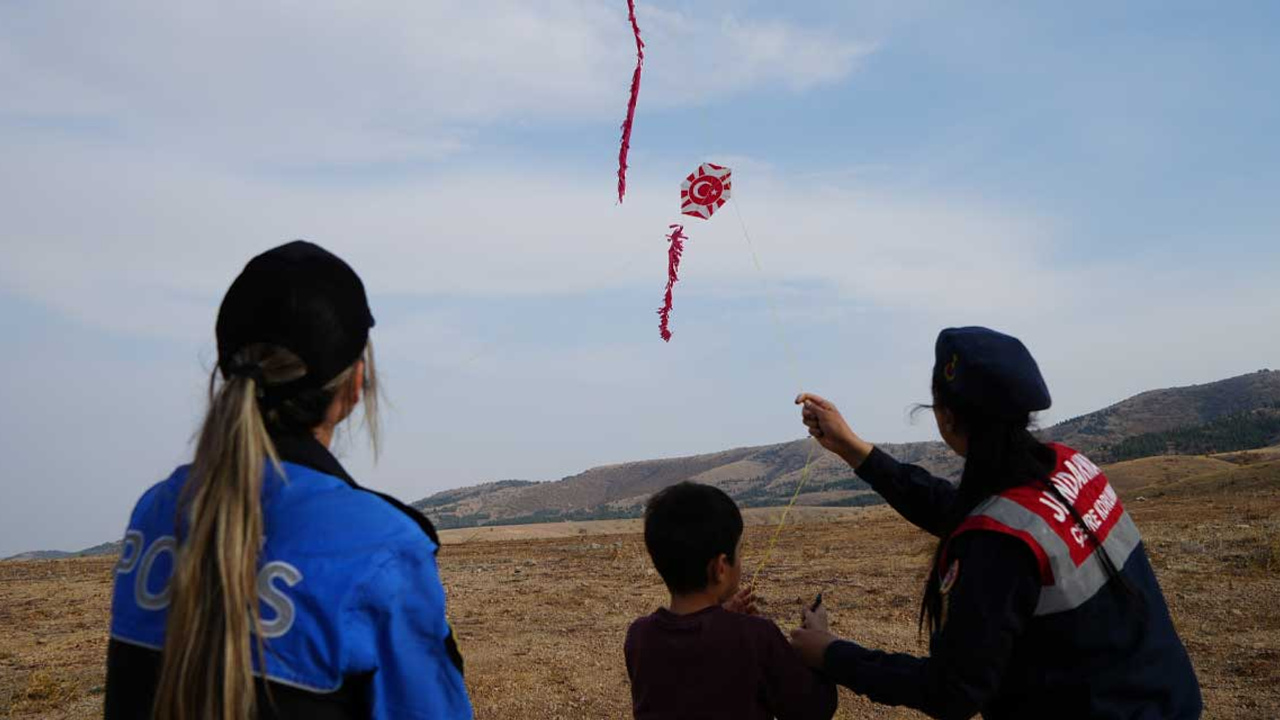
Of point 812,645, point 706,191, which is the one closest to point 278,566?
point 812,645

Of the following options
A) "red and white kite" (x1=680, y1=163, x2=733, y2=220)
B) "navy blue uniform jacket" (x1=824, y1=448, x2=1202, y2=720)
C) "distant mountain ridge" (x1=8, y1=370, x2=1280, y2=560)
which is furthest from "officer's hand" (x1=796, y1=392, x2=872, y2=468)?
"distant mountain ridge" (x1=8, y1=370, x2=1280, y2=560)

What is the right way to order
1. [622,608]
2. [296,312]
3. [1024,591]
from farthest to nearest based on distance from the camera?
[622,608]
[1024,591]
[296,312]

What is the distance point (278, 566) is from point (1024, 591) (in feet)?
4.55

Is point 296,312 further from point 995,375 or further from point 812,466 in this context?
point 812,466

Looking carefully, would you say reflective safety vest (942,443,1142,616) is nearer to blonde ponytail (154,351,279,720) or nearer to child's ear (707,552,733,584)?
child's ear (707,552,733,584)

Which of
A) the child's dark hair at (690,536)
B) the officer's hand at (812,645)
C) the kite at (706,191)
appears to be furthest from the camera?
the kite at (706,191)

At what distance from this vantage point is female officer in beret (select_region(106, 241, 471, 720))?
1.43 metres

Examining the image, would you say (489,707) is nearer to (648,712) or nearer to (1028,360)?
(648,712)

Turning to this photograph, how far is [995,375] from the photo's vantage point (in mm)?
2129

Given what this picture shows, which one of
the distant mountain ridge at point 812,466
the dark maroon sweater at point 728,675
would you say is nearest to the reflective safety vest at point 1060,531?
the dark maroon sweater at point 728,675

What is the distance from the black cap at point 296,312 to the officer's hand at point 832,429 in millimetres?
1530

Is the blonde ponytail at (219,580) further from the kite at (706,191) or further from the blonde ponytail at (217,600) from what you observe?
the kite at (706,191)

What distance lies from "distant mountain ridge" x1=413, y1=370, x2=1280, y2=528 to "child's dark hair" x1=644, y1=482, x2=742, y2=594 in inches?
1737

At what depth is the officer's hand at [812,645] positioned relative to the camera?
2334 millimetres
